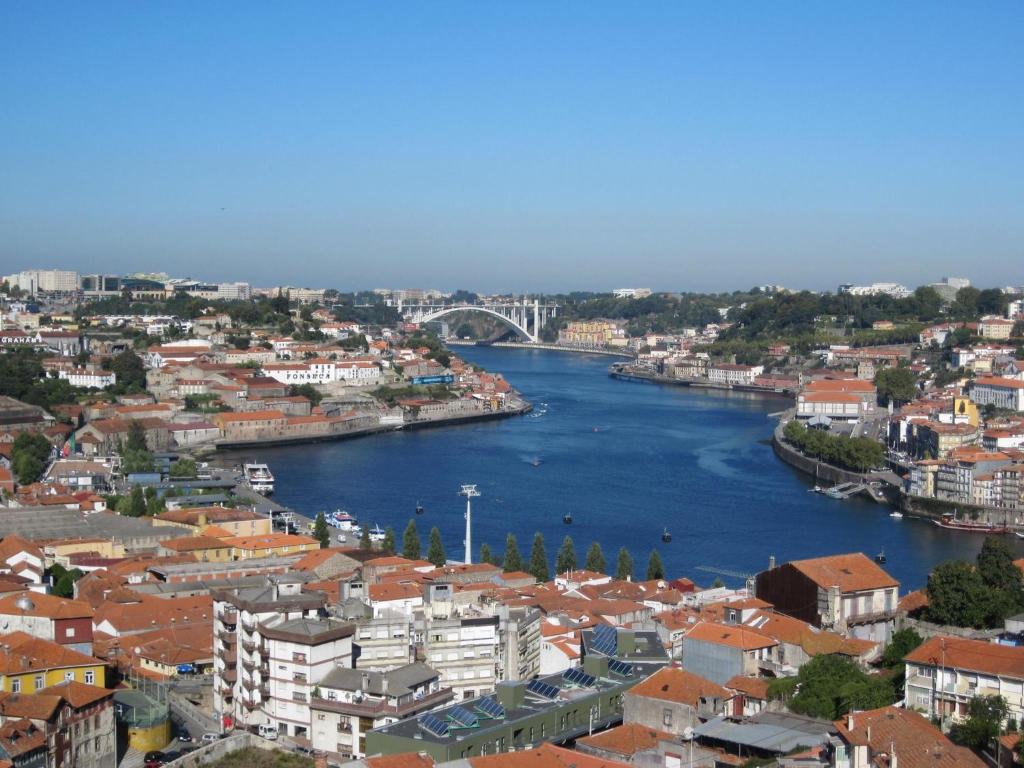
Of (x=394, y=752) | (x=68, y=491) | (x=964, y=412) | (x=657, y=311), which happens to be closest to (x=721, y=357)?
(x=964, y=412)

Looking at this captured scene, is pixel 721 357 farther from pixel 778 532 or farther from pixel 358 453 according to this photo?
pixel 778 532

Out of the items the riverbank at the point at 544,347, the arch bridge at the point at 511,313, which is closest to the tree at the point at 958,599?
the riverbank at the point at 544,347

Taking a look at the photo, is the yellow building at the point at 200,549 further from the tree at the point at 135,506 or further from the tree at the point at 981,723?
the tree at the point at 981,723

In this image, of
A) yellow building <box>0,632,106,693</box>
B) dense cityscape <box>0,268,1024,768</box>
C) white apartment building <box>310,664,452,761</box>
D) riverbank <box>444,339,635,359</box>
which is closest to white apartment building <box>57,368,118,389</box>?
dense cityscape <box>0,268,1024,768</box>

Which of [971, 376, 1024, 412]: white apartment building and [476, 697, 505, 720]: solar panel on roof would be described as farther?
[971, 376, 1024, 412]: white apartment building

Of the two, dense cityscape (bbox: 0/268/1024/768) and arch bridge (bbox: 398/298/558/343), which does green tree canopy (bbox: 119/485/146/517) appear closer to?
dense cityscape (bbox: 0/268/1024/768)

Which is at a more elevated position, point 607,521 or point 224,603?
point 224,603

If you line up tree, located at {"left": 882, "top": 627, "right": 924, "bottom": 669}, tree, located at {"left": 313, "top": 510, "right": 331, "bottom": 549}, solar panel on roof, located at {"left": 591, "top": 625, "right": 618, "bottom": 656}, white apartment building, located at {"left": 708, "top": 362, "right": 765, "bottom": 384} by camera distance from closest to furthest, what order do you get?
1. tree, located at {"left": 882, "top": 627, "right": 924, "bottom": 669}
2. solar panel on roof, located at {"left": 591, "top": 625, "right": 618, "bottom": 656}
3. tree, located at {"left": 313, "top": 510, "right": 331, "bottom": 549}
4. white apartment building, located at {"left": 708, "top": 362, "right": 765, "bottom": 384}
